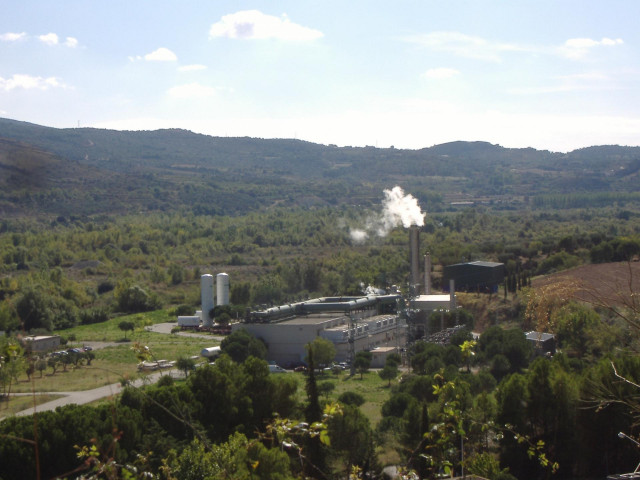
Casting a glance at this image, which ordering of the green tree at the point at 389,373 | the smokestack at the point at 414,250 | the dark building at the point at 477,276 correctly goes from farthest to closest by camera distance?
the dark building at the point at 477,276, the smokestack at the point at 414,250, the green tree at the point at 389,373

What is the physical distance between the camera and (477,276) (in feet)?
139

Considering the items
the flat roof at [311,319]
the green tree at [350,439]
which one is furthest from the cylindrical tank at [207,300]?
the green tree at [350,439]

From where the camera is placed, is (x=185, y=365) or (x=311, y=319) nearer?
(x=185, y=365)

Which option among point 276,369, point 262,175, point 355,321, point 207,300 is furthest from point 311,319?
point 262,175

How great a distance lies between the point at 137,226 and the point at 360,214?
28432 mm

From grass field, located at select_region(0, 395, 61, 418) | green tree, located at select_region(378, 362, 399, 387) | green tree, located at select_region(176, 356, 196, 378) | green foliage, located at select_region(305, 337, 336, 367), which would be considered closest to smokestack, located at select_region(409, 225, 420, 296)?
green foliage, located at select_region(305, 337, 336, 367)

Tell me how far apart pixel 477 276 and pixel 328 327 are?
12.7m

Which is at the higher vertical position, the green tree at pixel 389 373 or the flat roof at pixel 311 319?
the flat roof at pixel 311 319

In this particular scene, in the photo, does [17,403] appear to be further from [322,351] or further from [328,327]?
[328,327]

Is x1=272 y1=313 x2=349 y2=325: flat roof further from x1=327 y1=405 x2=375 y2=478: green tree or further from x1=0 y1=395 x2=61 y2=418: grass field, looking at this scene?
x1=327 y1=405 x2=375 y2=478: green tree

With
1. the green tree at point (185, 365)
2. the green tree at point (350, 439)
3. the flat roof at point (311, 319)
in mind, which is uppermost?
the green tree at point (350, 439)

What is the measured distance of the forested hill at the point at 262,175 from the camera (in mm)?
98812

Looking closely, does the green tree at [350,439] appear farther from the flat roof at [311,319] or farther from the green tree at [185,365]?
the flat roof at [311,319]

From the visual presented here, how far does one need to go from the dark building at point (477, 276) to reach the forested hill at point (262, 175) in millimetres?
36252
